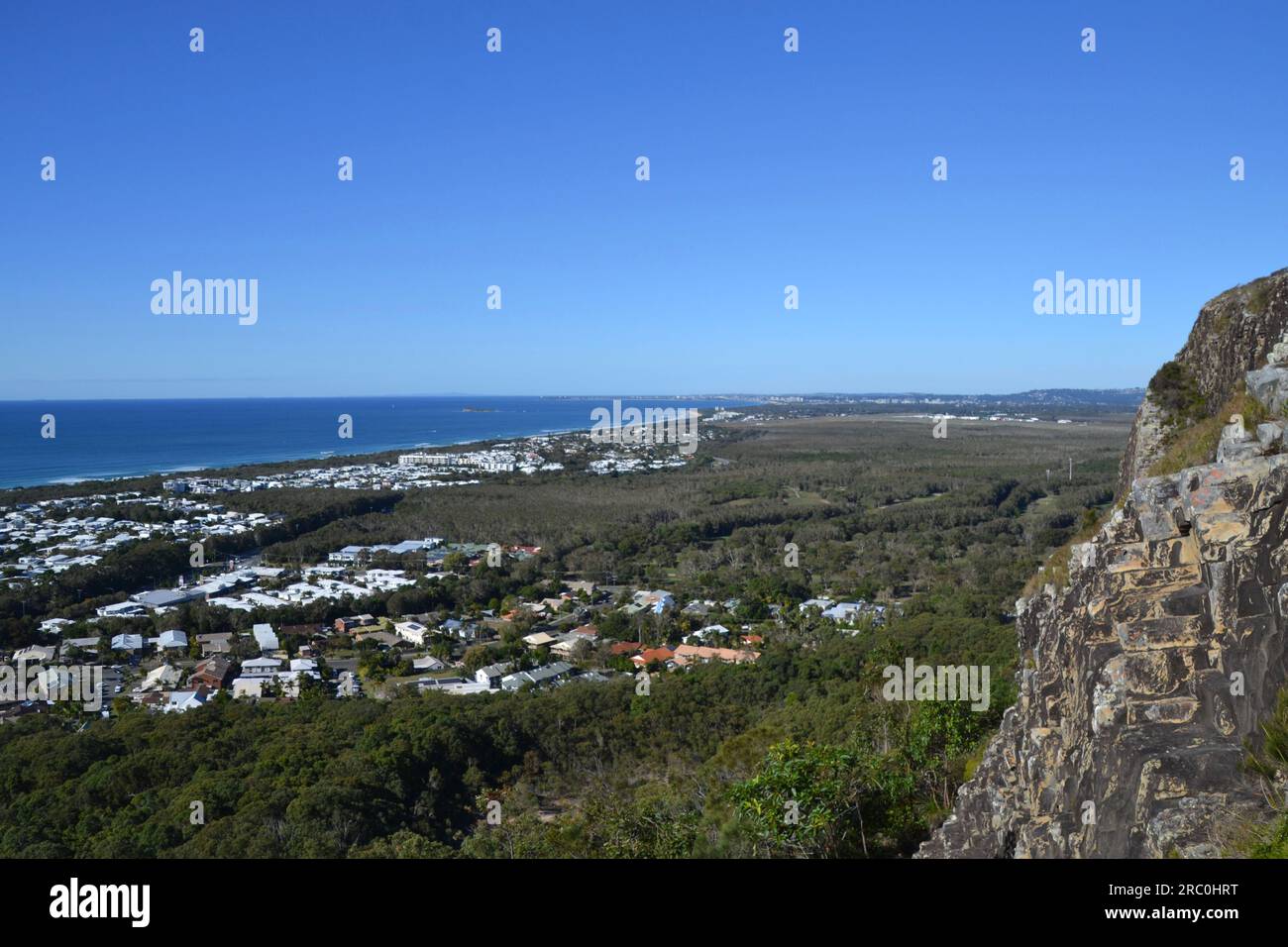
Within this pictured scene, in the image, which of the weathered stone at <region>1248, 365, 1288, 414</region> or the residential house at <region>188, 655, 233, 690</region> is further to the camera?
the residential house at <region>188, 655, 233, 690</region>

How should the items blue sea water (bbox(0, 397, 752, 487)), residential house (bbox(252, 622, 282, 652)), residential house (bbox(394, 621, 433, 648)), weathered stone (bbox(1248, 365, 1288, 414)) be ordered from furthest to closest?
blue sea water (bbox(0, 397, 752, 487)) → residential house (bbox(394, 621, 433, 648)) → residential house (bbox(252, 622, 282, 652)) → weathered stone (bbox(1248, 365, 1288, 414))

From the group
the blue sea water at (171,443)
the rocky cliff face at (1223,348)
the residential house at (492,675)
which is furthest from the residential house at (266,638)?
the blue sea water at (171,443)

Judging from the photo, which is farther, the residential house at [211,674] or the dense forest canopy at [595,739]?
the residential house at [211,674]

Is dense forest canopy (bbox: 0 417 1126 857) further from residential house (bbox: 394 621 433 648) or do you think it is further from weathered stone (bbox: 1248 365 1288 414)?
weathered stone (bbox: 1248 365 1288 414)

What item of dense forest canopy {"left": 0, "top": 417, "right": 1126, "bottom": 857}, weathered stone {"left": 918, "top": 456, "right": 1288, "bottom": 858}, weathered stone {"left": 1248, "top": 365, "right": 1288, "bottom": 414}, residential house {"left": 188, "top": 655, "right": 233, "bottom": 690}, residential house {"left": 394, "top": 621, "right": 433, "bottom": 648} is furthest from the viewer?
residential house {"left": 394, "top": 621, "right": 433, "bottom": 648}

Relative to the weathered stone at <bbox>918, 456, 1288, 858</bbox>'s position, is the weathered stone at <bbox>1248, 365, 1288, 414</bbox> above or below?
above

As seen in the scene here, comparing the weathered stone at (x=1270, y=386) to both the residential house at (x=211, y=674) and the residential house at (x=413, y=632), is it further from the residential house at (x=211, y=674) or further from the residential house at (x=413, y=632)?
the residential house at (x=413, y=632)

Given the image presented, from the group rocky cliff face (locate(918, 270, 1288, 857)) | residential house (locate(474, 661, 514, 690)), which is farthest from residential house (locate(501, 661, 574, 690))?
rocky cliff face (locate(918, 270, 1288, 857))
